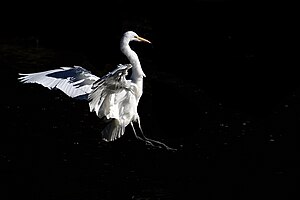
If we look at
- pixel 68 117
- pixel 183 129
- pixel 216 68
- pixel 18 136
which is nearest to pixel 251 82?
pixel 216 68

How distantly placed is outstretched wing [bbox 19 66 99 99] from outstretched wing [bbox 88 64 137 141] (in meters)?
0.26

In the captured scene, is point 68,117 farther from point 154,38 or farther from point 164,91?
point 154,38

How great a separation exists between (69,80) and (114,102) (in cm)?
58

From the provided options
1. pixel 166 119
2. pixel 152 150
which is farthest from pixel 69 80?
pixel 166 119

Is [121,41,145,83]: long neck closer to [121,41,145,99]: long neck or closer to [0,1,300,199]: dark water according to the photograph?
[121,41,145,99]: long neck

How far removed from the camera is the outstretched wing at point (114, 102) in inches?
292

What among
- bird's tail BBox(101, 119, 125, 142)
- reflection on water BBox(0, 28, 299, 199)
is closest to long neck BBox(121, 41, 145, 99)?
bird's tail BBox(101, 119, 125, 142)

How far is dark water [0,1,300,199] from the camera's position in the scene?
8.29m

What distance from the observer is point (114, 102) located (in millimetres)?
8164

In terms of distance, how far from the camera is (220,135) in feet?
32.6

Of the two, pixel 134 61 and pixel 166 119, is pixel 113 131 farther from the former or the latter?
pixel 166 119

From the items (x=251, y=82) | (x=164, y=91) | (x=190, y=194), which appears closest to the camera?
(x=190, y=194)

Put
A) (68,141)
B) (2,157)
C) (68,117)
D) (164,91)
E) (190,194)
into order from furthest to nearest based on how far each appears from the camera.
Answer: (164,91) < (68,117) < (68,141) < (2,157) < (190,194)

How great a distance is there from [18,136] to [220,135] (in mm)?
2799
